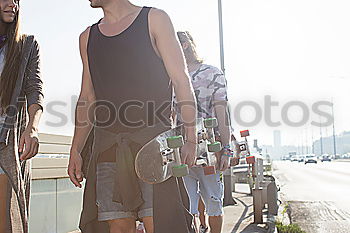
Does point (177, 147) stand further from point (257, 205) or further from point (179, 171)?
point (257, 205)

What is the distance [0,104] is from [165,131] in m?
0.81

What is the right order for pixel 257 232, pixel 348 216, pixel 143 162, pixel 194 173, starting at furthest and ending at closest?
pixel 348 216 → pixel 257 232 → pixel 194 173 → pixel 143 162

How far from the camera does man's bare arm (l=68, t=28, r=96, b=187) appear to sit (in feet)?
8.92

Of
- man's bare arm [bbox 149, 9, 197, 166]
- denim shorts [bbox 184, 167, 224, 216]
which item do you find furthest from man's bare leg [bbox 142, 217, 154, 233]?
denim shorts [bbox 184, 167, 224, 216]

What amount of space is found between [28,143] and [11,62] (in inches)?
17.8

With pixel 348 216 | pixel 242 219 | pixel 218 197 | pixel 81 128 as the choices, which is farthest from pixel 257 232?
pixel 81 128

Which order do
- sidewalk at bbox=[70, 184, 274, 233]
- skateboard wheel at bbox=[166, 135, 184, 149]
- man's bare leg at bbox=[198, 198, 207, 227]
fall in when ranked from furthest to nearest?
sidewalk at bbox=[70, 184, 274, 233], man's bare leg at bbox=[198, 198, 207, 227], skateboard wheel at bbox=[166, 135, 184, 149]

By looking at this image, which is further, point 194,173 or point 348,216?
point 348,216

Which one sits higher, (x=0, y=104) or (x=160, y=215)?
(x=0, y=104)

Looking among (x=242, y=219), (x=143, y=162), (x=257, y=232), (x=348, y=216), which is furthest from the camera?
(x=348, y=216)

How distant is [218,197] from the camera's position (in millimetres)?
4375

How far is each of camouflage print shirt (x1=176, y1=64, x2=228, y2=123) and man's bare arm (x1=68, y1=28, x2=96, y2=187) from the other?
1602 mm

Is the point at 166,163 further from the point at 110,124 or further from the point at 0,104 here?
the point at 0,104

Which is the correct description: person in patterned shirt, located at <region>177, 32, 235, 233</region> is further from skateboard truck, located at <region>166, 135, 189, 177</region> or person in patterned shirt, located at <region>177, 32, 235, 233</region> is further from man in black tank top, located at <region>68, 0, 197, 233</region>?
skateboard truck, located at <region>166, 135, 189, 177</region>
